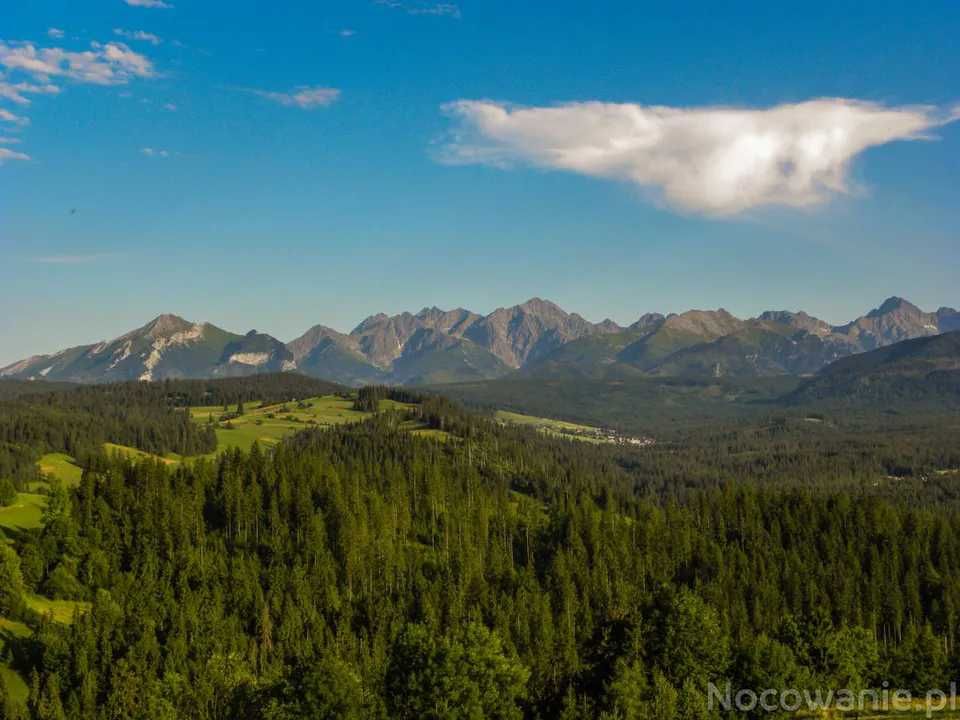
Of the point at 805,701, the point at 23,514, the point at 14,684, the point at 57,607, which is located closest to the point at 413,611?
the point at 57,607

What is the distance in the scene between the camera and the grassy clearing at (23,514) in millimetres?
168087

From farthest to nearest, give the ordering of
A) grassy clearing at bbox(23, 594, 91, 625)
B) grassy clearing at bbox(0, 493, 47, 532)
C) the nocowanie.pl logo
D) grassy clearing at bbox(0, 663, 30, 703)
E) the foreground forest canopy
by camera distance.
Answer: grassy clearing at bbox(0, 493, 47, 532), grassy clearing at bbox(23, 594, 91, 625), grassy clearing at bbox(0, 663, 30, 703), the foreground forest canopy, the nocowanie.pl logo

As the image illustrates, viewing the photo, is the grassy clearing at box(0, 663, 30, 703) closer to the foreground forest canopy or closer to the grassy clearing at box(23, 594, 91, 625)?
the foreground forest canopy

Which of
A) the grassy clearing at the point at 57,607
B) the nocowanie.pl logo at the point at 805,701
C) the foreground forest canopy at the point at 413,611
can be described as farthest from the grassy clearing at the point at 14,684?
the nocowanie.pl logo at the point at 805,701

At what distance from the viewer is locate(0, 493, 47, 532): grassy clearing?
168 meters

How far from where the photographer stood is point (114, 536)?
163 m

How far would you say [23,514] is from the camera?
177 metres

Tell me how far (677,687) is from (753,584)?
75.9 metres

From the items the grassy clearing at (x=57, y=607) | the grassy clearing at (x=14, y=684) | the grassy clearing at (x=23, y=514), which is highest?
the grassy clearing at (x=23, y=514)

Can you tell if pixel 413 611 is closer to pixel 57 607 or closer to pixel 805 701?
pixel 57 607

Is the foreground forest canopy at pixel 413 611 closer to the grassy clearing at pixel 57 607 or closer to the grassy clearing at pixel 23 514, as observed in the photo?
the grassy clearing at pixel 57 607

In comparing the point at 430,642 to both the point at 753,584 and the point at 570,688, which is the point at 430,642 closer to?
the point at 570,688

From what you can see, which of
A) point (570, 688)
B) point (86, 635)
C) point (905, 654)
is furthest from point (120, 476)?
point (905, 654)

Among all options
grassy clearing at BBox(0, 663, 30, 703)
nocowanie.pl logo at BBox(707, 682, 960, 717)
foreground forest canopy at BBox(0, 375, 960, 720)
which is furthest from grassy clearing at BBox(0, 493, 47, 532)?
nocowanie.pl logo at BBox(707, 682, 960, 717)
